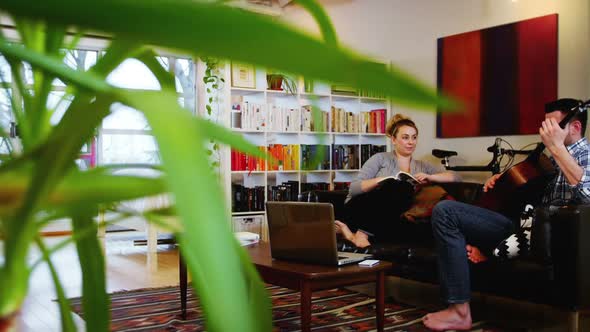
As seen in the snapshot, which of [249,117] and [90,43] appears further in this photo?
[90,43]

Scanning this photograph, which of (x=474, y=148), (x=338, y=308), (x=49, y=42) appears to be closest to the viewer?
(x=49, y=42)

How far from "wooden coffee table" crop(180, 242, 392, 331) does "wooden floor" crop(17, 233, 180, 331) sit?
112 cm

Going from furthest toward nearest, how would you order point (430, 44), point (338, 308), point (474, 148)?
point (430, 44), point (474, 148), point (338, 308)

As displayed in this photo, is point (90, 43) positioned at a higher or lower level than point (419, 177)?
higher

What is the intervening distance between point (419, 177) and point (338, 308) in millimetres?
1175

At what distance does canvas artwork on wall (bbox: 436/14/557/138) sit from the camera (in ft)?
15.4

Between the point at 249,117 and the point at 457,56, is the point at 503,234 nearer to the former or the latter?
the point at 457,56

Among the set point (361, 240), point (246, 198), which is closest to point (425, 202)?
point (361, 240)

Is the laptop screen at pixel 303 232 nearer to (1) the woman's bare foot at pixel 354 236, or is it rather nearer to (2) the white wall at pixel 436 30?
(1) the woman's bare foot at pixel 354 236

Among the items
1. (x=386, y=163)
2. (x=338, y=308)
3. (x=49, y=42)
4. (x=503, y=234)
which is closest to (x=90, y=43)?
(x=386, y=163)

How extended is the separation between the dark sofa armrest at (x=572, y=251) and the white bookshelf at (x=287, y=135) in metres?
2.99

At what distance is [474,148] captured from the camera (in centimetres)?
527

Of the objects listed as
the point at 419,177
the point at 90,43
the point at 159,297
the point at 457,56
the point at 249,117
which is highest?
the point at 90,43

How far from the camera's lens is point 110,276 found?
16.4 ft
